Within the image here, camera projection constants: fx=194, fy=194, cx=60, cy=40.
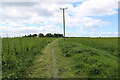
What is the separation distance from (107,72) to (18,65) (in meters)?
4.03

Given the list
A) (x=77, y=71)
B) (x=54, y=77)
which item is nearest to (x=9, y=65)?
(x=54, y=77)

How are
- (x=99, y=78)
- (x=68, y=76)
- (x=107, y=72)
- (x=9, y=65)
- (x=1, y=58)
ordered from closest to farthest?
1. (x=99, y=78)
2. (x=107, y=72)
3. (x=68, y=76)
4. (x=9, y=65)
5. (x=1, y=58)

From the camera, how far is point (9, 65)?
877 centimetres

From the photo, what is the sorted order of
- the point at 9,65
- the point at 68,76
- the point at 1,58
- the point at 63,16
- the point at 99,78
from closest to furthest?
the point at 99,78 < the point at 68,76 < the point at 9,65 < the point at 1,58 < the point at 63,16

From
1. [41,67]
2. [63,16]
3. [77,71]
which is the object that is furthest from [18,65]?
Answer: [63,16]

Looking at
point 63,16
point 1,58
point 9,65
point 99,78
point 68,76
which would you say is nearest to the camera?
point 99,78

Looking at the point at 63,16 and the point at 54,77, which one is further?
the point at 63,16

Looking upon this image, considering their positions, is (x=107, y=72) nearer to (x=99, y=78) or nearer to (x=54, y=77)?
(x=99, y=78)

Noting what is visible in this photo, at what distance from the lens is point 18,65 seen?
29.0 feet

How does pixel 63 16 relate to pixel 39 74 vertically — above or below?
above

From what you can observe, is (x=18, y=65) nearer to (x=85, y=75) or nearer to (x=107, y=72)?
(x=85, y=75)

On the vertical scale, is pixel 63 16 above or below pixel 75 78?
above

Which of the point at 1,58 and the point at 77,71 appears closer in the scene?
the point at 77,71

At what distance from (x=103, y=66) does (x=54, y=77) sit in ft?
6.79
